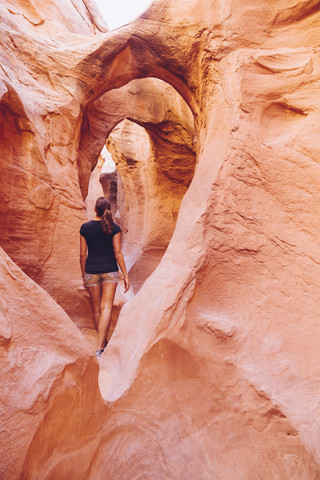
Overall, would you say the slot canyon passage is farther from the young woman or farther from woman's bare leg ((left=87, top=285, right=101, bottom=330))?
woman's bare leg ((left=87, top=285, right=101, bottom=330))

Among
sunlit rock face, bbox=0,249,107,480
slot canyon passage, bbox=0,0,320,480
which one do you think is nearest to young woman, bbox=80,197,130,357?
slot canyon passage, bbox=0,0,320,480

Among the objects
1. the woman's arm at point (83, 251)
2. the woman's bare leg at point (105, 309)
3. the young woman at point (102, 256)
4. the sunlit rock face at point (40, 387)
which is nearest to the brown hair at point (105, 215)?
the young woman at point (102, 256)

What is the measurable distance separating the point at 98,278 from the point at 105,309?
0.33 metres

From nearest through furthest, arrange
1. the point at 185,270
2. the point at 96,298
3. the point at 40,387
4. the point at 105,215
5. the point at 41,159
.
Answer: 1. the point at 40,387
2. the point at 185,270
3. the point at 105,215
4. the point at 96,298
5. the point at 41,159

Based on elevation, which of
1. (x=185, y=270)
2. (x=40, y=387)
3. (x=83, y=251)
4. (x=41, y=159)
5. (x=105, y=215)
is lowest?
(x=40, y=387)

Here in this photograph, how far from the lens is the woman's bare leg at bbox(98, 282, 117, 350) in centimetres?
315

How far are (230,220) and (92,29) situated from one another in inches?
269

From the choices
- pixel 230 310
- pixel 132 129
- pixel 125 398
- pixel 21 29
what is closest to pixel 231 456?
pixel 125 398

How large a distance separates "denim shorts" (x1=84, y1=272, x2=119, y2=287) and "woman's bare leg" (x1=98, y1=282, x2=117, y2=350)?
4 cm

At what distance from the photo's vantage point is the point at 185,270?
2646 mm

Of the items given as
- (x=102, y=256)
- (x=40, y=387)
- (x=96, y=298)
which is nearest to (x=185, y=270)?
(x=102, y=256)

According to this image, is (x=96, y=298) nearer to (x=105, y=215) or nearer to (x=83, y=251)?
(x=83, y=251)

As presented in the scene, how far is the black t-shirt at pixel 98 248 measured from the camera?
3271mm

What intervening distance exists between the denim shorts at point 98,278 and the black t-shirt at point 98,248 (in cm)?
4
